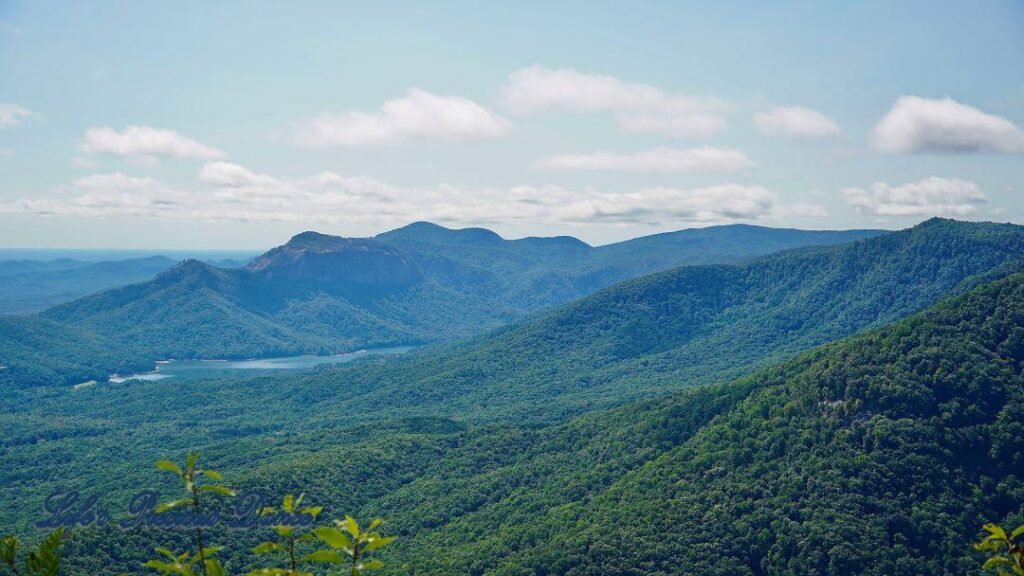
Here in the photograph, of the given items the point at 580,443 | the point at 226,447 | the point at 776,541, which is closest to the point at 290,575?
the point at 776,541

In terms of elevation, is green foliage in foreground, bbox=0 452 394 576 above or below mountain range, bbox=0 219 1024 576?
above

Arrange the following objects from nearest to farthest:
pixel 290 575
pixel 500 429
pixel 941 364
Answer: pixel 290 575 < pixel 941 364 < pixel 500 429

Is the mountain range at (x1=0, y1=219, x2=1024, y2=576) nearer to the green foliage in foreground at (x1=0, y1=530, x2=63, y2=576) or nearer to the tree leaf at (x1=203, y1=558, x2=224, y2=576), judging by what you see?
the green foliage in foreground at (x1=0, y1=530, x2=63, y2=576)

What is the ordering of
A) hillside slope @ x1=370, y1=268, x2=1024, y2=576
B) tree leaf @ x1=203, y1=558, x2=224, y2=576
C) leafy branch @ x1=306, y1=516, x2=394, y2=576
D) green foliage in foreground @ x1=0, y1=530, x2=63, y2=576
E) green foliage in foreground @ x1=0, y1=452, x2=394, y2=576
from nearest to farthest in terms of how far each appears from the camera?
leafy branch @ x1=306, y1=516, x2=394, y2=576 < green foliage in foreground @ x1=0, y1=452, x2=394, y2=576 < tree leaf @ x1=203, y1=558, x2=224, y2=576 < green foliage in foreground @ x1=0, y1=530, x2=63, y2=576 < hillside slope @ x1=370, y1=268, x2=1024, y2=576

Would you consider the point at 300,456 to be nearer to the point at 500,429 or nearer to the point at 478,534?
the point at 500,429

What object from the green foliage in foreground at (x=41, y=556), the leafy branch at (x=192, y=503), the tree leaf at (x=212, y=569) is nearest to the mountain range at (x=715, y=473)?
the leafy branch at (x=192, y=503)

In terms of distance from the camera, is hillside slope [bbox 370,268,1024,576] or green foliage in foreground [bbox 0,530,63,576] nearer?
green foliage in foreground [bbox 0,530,63,576]

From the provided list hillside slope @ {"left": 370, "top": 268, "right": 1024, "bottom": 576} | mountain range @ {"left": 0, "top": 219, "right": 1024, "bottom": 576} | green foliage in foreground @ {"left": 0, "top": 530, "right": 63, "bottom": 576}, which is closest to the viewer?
green foliage in foreground @ {"left": 0, "top": 530, "right": 63, "bottom": 576}

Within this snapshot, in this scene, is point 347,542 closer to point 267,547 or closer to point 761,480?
point 267,547

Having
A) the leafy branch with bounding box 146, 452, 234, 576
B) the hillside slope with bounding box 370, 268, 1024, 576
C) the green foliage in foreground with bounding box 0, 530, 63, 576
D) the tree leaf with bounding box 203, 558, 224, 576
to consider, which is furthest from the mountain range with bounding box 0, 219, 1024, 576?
the tree leaf with bounding box 203, 558, 224, 576
